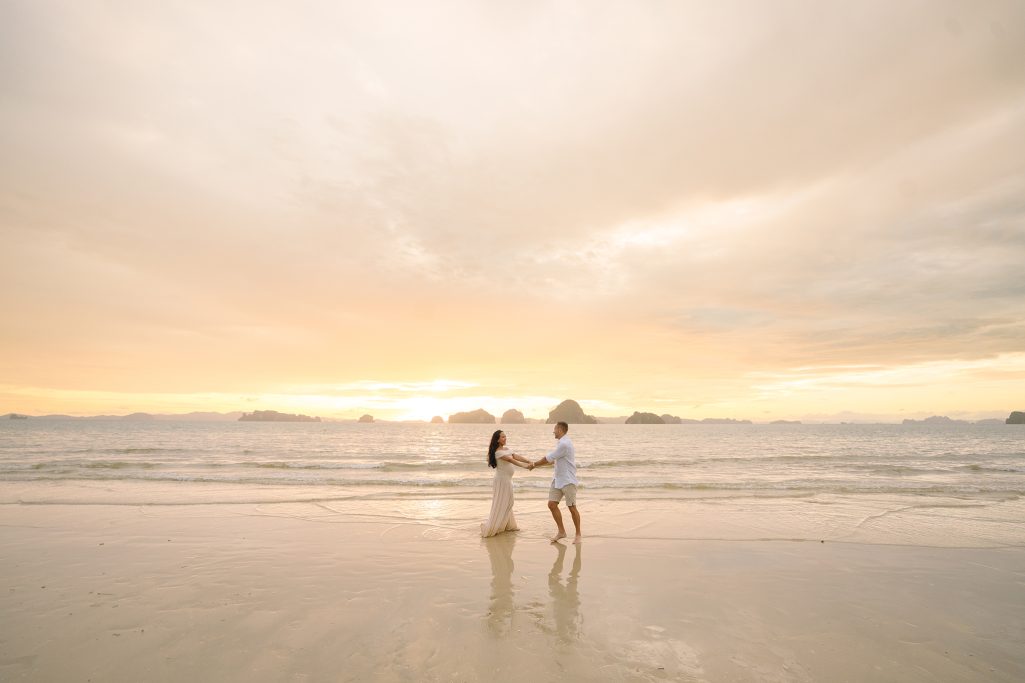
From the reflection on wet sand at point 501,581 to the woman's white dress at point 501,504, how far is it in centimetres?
20

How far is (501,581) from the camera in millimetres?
8031

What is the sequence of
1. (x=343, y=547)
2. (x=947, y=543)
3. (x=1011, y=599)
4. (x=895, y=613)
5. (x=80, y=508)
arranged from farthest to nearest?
1. (x=80, y=508)
2. (x=947, y=543)
3. (x=343, y=547)
4. (x=1011, y=599)
5. (x=895, y=613)

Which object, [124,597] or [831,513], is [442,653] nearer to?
[124,597]

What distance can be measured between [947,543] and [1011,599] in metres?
4.10

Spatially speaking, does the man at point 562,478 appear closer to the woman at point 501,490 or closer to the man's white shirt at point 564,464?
the man's white shirt at point 564,464

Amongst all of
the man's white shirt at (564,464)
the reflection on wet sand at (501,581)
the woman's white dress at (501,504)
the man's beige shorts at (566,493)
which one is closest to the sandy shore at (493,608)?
the reflection on wet sand at (501,581)

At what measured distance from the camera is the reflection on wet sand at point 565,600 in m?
6.09

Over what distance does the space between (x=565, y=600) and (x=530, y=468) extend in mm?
4081

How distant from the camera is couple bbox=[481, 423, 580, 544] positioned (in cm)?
1105

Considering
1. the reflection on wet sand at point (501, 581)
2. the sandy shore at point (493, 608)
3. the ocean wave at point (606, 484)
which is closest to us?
the sandy shore at point (493, 608)

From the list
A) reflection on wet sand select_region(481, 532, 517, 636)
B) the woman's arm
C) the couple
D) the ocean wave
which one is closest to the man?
the couple

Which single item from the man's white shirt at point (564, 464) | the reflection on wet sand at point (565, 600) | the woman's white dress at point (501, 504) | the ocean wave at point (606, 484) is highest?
the man's white shirt at point (564, 464)

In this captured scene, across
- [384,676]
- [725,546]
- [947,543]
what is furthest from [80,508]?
[947,543]

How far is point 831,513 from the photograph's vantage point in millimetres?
14531
